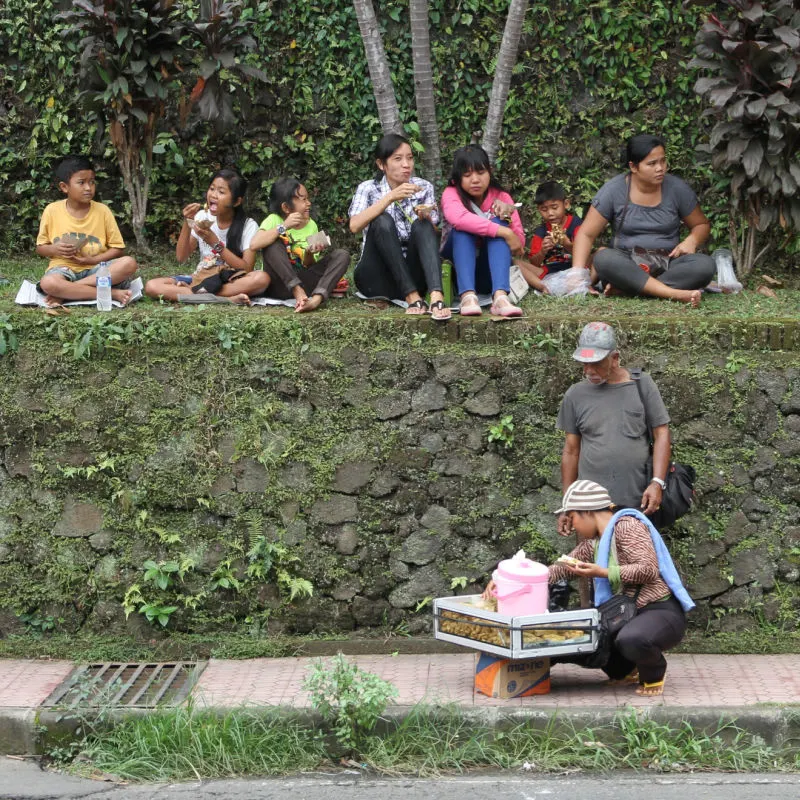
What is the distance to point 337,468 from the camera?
7070mm

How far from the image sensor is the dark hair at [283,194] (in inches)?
308

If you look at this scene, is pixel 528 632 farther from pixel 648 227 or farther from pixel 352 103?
pixel 352 103

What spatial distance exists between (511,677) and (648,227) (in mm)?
3566

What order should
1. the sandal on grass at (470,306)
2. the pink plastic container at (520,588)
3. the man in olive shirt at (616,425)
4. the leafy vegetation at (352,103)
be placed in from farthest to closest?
the leafy vegetation at (352,103) < the sandal on grass at (470,306) < the man in olive shirt at (616,425) < the pink plastic container at (520,588)

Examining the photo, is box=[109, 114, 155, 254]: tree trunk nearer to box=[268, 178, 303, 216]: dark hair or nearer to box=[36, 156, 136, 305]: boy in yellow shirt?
box=[36, 156, 136, 305]: boy in yellow shirt

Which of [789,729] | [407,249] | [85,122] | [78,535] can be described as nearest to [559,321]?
[407,249]

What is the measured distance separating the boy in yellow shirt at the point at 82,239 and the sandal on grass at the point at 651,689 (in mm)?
4106

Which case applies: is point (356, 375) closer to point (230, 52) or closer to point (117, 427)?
point (117, 427)

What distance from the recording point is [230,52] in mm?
9016

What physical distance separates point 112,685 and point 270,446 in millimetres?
1663

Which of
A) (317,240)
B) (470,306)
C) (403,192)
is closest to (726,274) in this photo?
(470,306)

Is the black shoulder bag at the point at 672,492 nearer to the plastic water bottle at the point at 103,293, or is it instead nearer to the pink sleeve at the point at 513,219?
the pink sleeve at the point at 513,219

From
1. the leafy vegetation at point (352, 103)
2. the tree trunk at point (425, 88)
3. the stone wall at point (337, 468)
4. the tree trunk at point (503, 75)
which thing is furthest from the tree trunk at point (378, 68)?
the stone wall at point (337, 468)

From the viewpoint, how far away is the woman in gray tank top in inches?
311
